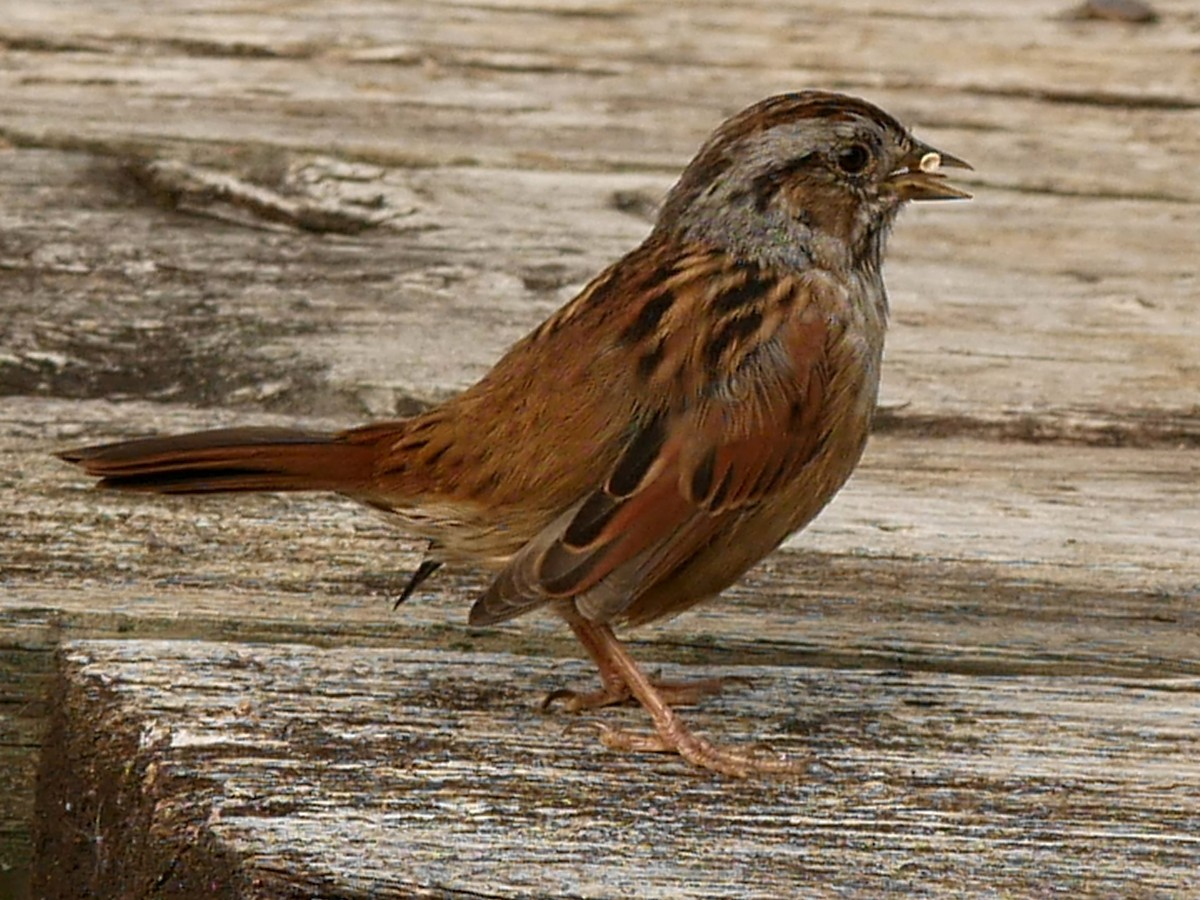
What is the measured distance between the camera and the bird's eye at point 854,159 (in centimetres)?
343

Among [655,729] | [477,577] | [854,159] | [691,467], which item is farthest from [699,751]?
[854,159]

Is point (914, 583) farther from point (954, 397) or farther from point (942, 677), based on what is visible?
point (954, 397)

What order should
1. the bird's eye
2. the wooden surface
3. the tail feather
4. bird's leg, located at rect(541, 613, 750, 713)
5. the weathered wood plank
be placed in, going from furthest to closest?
the bird's eye, the tail feather, bird's leg, located at rect(541, 613, 750, 713), the wooden surface, the weathered wood plank

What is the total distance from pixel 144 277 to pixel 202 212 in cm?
41

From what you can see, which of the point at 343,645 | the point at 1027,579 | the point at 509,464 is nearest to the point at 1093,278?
the point at 1027,579

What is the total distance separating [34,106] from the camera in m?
4.67

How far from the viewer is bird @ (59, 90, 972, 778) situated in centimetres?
273

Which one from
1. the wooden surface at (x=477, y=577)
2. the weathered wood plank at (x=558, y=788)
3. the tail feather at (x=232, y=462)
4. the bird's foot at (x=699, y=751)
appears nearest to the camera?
the weathered wood plank at (x=558, y=788)

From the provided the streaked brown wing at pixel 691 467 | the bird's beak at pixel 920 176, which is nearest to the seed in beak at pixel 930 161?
the bird's beak at pixel 920 176

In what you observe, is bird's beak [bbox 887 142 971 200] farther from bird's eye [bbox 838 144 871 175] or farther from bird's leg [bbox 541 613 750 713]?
bird's leg [bbox 541 613 750 713]

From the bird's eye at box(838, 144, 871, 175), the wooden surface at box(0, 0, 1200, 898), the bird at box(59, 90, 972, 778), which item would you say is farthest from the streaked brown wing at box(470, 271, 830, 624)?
the bird's eye at box(838, 144, 871, 175)

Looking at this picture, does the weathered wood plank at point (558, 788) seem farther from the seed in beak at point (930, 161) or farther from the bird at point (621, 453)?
the seed in beak at point (930, 161)

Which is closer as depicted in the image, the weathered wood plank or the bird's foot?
the weathered wood plank

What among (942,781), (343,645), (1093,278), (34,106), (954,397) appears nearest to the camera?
(942,781)
